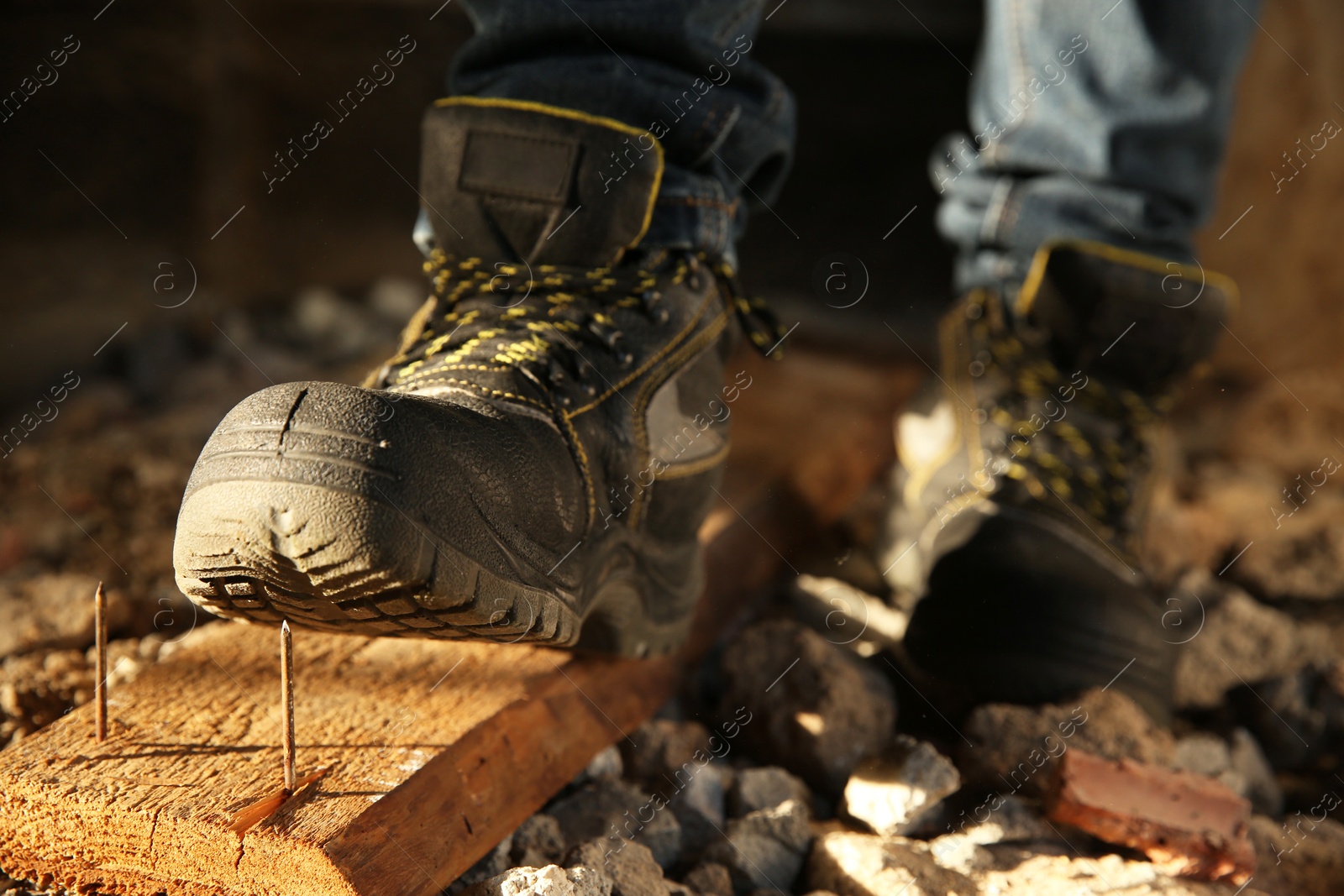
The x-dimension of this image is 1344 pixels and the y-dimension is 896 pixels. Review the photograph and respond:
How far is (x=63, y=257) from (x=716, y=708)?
6.41 feet

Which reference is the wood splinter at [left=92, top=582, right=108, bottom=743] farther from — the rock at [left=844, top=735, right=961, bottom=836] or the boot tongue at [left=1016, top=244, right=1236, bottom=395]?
→ the boot tongue at [left=1016, top=244, right=1236, bottom=395]

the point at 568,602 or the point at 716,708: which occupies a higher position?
the point at 568,602

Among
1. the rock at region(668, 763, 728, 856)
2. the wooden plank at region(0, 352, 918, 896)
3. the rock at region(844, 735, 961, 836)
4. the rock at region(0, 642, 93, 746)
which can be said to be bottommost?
the rock at region(844, 735, 961, 836)

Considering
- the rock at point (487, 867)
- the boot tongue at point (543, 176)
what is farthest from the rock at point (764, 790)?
the boot tongue at point (543, 176)

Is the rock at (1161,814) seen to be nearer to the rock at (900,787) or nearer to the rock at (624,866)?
the rock at (900,787)

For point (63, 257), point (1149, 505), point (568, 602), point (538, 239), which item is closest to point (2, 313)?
point (63, 257)

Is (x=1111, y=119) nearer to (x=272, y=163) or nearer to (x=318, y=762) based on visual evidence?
→ (x=318, y=762)

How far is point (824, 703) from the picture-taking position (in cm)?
108

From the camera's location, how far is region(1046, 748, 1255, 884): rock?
936mm

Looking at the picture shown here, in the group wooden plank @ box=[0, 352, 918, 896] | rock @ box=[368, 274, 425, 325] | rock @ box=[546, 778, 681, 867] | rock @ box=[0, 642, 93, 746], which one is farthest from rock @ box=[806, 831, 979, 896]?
rock @ box=[368, 274, 425, 325]

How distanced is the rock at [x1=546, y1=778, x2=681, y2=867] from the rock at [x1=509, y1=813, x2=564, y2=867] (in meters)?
0.02

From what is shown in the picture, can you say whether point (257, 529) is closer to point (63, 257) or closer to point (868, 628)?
point (868, 628)

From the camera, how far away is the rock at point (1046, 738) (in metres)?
1.04

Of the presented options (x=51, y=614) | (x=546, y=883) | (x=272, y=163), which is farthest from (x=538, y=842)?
(x=272, y=163)
